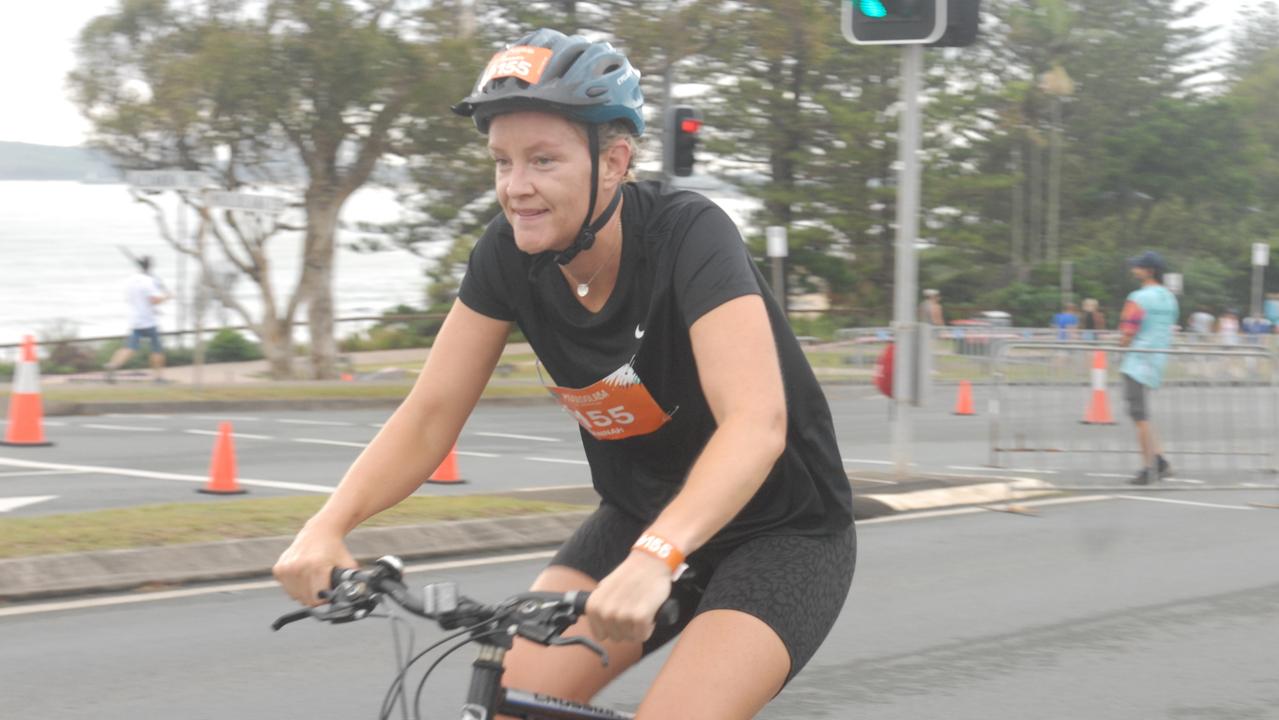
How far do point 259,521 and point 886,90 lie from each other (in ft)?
134

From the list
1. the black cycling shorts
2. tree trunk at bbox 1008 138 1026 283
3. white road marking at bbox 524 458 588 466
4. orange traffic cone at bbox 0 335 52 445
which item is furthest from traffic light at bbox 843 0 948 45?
tree trunk at bbox 1008 138 1026 283

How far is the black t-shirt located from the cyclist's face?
0.49 ft

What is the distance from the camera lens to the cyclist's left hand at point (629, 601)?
242 cm

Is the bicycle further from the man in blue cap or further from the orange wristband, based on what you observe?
the man in blue cap

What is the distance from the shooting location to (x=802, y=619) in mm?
2910

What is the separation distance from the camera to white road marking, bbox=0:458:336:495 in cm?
1234

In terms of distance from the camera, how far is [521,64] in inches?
110

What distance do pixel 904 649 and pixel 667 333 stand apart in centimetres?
414

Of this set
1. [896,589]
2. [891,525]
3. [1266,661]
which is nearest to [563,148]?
[1266,661]

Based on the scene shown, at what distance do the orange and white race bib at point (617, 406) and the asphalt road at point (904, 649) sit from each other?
9.41ft

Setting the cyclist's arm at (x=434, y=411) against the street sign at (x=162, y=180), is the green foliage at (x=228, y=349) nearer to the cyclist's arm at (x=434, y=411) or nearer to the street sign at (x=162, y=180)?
the street sign at (x=162, y=180)

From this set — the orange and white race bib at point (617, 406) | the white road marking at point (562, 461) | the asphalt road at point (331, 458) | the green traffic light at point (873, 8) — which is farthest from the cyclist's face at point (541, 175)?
the white road marking at point (562, 461)

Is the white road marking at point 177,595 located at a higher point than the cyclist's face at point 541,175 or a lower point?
lower

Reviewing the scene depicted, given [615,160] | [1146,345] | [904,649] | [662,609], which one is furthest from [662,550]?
[1146,345]
